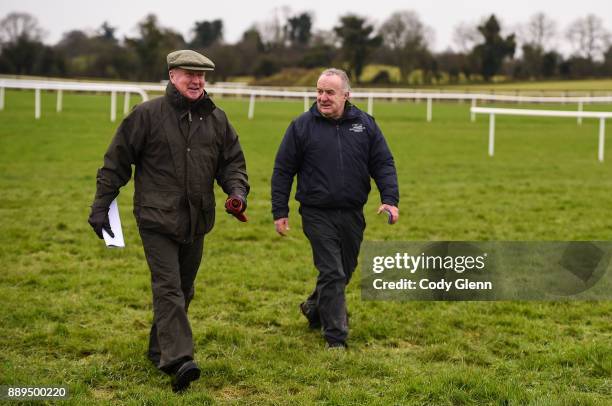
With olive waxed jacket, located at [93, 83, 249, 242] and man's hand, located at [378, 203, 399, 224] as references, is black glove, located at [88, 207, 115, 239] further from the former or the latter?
man's hand, located at [378, 203, 399, 224]

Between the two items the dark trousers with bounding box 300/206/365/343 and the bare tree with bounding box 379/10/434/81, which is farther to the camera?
the bare tree with bounding box 379/10/434/81

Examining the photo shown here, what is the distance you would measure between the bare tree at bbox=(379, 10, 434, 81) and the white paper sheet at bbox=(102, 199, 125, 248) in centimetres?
6767

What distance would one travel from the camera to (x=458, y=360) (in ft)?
18.4

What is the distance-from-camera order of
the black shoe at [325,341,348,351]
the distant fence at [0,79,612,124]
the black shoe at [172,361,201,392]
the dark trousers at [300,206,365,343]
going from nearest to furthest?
the black shoe at [172,361,201,392] < the black shoe at [325,341,348,351] < the dark trousers at [300,206,365,343] < the distant fence at [0,79,612,124]

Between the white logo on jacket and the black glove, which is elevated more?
the white logo on jacket

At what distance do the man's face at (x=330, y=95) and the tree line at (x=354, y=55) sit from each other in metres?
62.7

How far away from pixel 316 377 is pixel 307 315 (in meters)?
1.16

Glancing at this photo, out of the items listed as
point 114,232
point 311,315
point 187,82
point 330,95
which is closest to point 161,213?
point 114,232

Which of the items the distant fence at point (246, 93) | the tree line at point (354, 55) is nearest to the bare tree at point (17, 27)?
the tree line at point (354, 55)

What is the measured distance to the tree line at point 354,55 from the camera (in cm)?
6775

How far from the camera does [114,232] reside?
5004 mm

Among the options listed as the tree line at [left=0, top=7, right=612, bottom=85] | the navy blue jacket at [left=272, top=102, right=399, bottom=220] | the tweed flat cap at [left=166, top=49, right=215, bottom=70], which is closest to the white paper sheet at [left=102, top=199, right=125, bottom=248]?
the tweed flat cap at [left=166, top=49, right=215, bottom=70]

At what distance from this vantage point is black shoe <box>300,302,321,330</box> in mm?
6289

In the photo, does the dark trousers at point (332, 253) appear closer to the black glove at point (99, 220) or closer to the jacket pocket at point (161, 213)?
the jacket pocket at point (161, 213)
